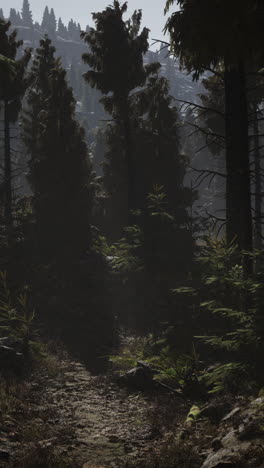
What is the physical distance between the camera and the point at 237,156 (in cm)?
1221

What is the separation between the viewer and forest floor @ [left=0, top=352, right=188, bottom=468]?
23.0ft

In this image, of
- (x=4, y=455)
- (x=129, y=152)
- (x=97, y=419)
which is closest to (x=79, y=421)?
(x=97, y=419)

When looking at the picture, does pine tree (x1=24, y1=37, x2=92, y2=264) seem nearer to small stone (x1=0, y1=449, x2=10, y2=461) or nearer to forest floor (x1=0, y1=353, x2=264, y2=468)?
forest floor (x1=0, y1=353, x2=264, y2=468)

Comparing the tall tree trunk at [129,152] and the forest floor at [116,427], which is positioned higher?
the tall tree trunk at [129,152]

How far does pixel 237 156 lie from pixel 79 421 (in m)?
7.95

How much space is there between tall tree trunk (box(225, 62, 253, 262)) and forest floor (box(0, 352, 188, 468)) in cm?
475

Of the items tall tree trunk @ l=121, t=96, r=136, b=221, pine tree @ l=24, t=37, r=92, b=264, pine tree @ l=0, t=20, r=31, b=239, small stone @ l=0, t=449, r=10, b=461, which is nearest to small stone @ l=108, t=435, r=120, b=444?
small stone @ l=0, t=449, r=10, b=461

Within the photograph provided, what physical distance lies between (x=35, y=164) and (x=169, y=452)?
1905cm

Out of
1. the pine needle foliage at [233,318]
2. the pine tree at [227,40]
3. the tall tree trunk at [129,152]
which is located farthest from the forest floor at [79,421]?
the tall tree trunk at [129,152]

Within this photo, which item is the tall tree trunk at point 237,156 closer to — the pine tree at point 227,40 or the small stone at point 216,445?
the pine tree at point 227,40

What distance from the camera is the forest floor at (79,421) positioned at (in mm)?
7016

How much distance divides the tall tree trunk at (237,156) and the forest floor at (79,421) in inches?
187

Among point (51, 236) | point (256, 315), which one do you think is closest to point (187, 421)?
point (256, 315)

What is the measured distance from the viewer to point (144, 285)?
1911cm
